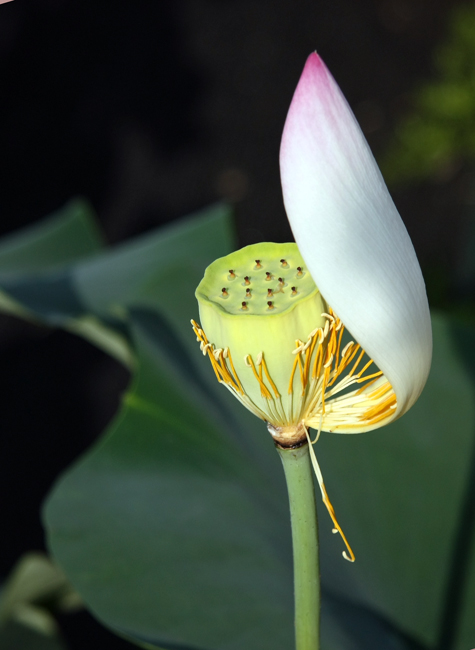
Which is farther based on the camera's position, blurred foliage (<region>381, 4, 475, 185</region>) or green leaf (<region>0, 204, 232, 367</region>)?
blurred foliage (<region>381, 4, 475, 185</region>)

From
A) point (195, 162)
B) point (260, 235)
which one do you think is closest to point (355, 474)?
point (260, 235)

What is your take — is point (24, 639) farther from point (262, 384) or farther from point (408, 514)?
point (262, 384)

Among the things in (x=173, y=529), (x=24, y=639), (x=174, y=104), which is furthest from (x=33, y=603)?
(x=174, y=104)

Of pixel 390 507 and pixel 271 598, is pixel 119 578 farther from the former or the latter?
pixel 390 507

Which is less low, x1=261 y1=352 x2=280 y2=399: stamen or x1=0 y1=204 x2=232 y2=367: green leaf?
x1=261 y1=352 x2=280 y2=399: stamen

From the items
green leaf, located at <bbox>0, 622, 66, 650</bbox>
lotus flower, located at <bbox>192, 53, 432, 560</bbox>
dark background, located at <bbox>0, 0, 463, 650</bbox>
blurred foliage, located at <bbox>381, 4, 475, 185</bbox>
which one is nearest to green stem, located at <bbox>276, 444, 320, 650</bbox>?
lotus flower, located at <bbox>192, 53, 432, 560</bbox>

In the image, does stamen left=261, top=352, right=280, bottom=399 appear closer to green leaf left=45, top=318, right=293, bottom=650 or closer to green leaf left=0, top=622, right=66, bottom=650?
green leaf left=45, top=318, right=293, bottom=650

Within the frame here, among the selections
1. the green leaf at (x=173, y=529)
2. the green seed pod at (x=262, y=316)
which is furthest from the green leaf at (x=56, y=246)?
the green seed pod at (x=262, y=316)
